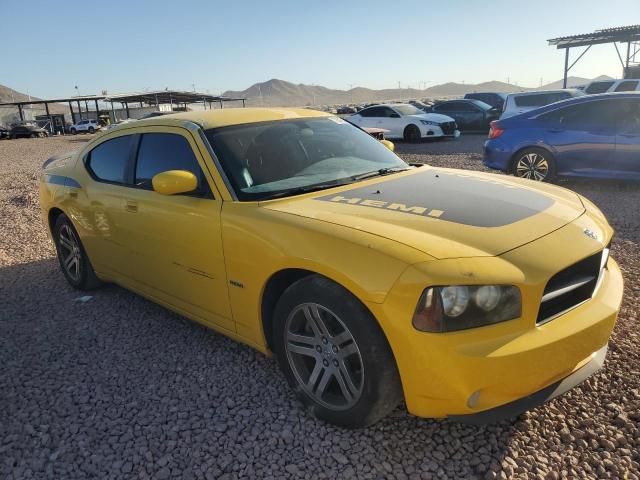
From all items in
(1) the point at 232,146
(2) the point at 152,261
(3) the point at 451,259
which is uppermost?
(1) the point at 232,146

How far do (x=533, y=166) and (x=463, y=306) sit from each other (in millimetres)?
6809

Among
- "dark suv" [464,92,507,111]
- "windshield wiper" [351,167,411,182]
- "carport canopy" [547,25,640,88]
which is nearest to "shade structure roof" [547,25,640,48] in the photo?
"carport canopy" [547,25,640,88]

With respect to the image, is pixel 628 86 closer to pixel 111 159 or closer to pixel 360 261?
pixel 111 159

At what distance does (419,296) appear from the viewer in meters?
2.13

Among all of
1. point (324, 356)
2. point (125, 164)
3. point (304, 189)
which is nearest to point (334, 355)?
point (324, 356)

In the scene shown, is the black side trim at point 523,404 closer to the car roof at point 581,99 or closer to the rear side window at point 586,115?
the rear side window at point 586,115

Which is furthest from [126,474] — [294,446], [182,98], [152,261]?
[182,98]

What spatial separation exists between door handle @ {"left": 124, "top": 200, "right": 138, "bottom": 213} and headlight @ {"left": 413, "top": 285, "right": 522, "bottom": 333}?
7.76ft

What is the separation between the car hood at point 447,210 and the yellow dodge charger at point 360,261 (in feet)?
0.04

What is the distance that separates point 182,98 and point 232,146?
6180 cm

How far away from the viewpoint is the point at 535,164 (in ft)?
26.8

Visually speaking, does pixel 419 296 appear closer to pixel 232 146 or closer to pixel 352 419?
pixel 352 419

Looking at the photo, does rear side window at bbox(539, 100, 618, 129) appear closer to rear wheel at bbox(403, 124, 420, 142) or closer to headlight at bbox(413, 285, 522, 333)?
headlight at bbox(413, 285, 522, 333)

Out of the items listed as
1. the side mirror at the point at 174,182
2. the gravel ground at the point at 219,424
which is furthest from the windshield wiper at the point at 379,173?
the gravel ground at the point at 219,424
